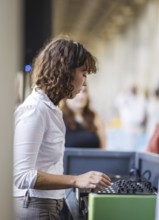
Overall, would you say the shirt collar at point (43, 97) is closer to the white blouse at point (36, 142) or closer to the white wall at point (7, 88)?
the white blouse at point (36, 142)

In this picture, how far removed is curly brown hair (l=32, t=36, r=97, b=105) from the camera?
173cm

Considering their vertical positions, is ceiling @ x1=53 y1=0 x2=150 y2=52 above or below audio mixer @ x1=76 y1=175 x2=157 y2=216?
above

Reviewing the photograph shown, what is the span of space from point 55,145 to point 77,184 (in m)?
0.16

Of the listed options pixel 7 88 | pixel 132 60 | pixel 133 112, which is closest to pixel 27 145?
pixel 7 88

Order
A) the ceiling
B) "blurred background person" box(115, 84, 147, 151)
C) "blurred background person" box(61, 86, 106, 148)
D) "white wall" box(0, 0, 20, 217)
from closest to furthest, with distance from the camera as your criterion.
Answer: "white wall" box(0, 0, 20, 217)
"blurred background person" box(61, 86, 106, 148)
"blurred background person" box(115, 84, 147, 151)
the ceiling

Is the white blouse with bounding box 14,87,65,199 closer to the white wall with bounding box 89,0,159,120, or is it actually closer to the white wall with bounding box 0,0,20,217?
the white wall with bounding box 0,0,20,217

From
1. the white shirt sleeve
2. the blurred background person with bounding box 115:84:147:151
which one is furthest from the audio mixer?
the blurred background person with bounding box 115:84:147:151

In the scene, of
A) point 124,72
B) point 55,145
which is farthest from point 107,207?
point 124,72

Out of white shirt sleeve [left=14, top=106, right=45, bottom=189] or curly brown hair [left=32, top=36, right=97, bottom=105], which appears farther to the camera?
curly brown hair [left=32, top=36, right=97, bottom=105]

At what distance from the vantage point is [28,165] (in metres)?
1.62

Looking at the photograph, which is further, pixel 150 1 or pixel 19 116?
pixel 150 1

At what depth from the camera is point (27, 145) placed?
5.31ft

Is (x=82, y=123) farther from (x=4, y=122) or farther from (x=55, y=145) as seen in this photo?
(x=4, y=122)

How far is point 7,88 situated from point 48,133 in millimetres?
512
